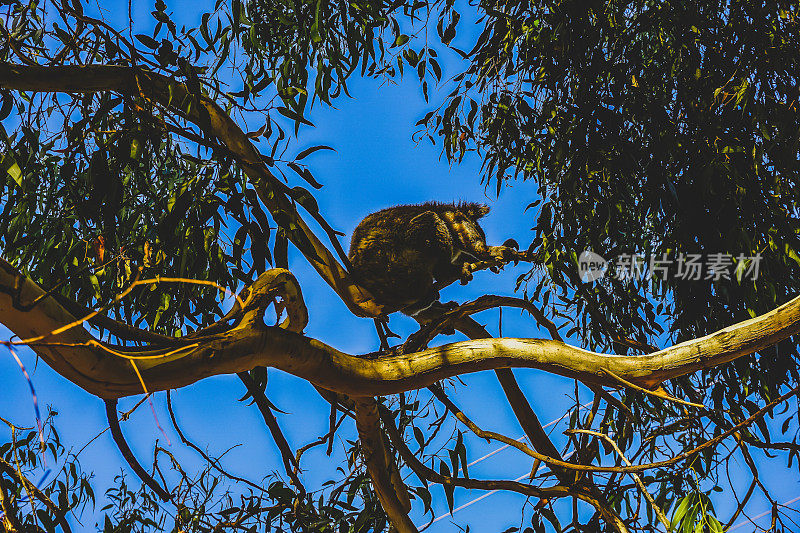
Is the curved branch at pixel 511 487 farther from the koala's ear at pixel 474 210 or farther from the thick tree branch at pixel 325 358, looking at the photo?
the koala's ear at pixel 474 210

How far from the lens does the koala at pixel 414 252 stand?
84.9 inches

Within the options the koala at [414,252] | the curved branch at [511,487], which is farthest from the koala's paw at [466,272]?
the curved branch at [511,487]

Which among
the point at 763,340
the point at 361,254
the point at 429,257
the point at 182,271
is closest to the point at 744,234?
the point at 763,340

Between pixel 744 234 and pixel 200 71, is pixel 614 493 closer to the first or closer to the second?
pixel 744 234

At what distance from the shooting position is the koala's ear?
273 cm

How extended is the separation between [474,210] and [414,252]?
1.89 feet

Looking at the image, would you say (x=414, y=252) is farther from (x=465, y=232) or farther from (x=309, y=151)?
(x=309, y=151)

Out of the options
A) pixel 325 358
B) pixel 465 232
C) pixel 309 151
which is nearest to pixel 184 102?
pixel 309 151

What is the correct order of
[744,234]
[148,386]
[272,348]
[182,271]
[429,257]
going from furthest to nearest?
[429,257] → [744,234] → [182,271] → [272,348] → [148,386]

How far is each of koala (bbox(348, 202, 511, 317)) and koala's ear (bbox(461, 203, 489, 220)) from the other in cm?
9

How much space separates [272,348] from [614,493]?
4.28 feet

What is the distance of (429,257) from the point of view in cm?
234

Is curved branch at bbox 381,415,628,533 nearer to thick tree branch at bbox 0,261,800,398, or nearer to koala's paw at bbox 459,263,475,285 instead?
thick tree branch at bbox 0,261,800,398

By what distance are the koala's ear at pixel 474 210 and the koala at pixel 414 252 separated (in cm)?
9
